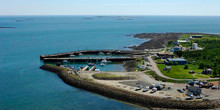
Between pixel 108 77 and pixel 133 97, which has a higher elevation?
pixel 108 77

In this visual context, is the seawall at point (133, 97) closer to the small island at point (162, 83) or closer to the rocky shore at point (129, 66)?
the small island at point (162, 83)

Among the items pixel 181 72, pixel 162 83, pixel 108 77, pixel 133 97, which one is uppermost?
pixel 181 72

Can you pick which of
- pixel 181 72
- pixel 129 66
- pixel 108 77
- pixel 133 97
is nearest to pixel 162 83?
pixel 181 72

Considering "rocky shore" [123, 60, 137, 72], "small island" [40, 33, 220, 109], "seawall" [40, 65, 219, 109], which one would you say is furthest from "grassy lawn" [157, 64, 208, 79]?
"seawall" [40, 65, 219, 109]

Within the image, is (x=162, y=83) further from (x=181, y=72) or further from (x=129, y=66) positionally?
(x=129, y=66)

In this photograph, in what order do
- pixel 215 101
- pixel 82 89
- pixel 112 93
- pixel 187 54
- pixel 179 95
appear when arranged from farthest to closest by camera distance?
pixel 187 54 → pixel 82 89 → pixel 112 93 → pixel 179 95 → pixel 215 101

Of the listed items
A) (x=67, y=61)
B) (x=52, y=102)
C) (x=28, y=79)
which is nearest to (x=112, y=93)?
(x=52, y=102)

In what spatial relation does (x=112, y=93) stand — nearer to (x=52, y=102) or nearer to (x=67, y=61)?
(x=52, y=102)

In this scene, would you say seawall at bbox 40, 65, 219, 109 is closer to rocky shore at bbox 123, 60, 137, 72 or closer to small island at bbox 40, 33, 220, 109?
small island at bbox 40, 33, 220, 109
